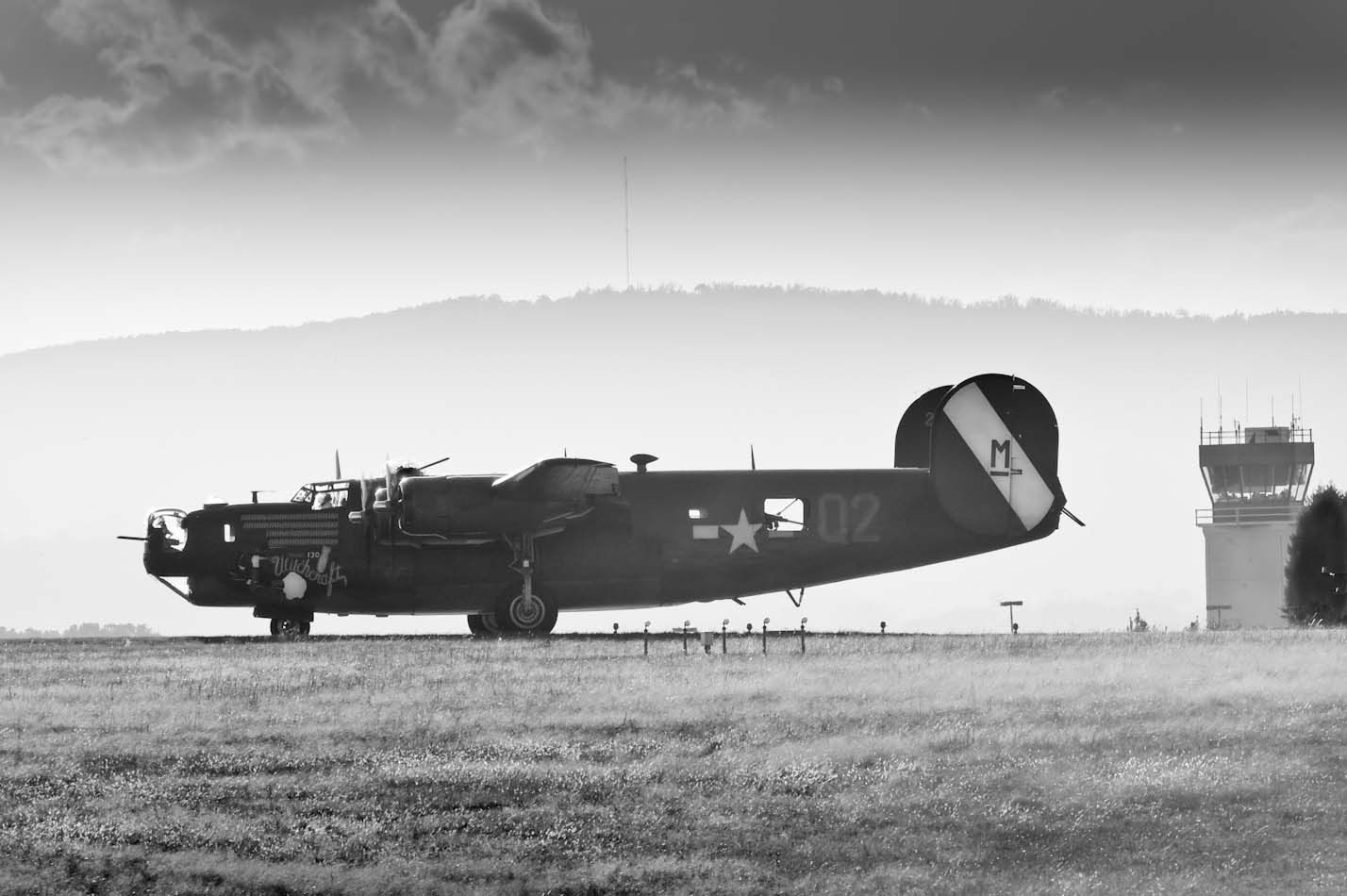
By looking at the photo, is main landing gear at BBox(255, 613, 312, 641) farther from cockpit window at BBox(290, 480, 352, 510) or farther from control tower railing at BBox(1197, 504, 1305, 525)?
control tower railing at BBox(1197, 504, 1305, 525)

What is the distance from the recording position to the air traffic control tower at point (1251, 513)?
10506 cm

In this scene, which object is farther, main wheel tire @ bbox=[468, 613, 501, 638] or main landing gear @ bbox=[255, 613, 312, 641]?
main wheel tire @ bbox=[468, 613, 501, 638]

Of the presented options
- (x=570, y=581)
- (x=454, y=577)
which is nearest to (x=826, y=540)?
(x=570, y=581)

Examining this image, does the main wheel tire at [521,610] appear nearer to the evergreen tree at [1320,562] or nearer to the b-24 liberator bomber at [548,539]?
the b-24 liberator bomber at [548,539]

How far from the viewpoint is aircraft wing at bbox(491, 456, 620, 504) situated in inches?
1554

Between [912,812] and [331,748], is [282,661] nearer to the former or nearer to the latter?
[331,748]

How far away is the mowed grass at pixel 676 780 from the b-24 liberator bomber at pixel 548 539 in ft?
24.6

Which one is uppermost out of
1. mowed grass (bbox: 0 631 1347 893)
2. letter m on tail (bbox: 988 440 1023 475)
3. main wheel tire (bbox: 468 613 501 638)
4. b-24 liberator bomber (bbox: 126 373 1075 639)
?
letter m on tail (bbox: 988 440 1023 475)

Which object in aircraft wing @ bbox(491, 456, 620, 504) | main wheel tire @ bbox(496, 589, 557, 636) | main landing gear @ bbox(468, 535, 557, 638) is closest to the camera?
aircraft wing @ bbox(491, 456, 620, 504)

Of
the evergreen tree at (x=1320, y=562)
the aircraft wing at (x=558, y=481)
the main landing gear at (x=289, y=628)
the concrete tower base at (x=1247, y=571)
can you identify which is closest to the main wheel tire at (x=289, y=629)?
the main landing gear at (x=289, y=628)

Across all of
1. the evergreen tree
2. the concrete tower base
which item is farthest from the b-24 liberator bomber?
the concrete tower base

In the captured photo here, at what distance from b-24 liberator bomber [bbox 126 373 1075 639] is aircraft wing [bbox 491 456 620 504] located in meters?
0.03

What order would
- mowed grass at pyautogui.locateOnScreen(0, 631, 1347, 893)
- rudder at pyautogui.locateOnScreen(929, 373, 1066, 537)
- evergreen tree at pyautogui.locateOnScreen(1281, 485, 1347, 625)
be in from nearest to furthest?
mowed grass at pyautogui.locateOnScreen(0, 631, 1347, 893) < rudder at pyautogui.locateOnScreen(929, 373, 1066, 537) < evergreen tree at pyautogui.locateOnScreen(1281, 485, 1347, 625)

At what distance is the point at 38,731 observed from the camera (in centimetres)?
2527
